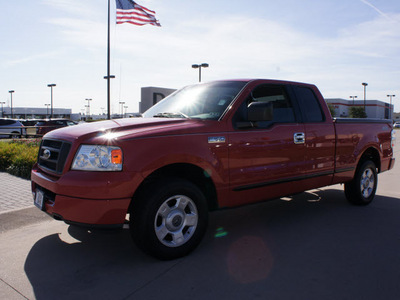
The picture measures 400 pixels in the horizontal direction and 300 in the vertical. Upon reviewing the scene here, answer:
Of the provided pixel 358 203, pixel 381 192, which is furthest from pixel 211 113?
pixel 381 192

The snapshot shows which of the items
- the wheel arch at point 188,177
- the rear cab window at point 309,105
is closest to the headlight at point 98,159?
the wheel arch at point 188,177

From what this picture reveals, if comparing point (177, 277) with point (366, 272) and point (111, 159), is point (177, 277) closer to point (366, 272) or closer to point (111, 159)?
point (111, 159)

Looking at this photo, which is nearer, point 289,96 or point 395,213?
point 289,96

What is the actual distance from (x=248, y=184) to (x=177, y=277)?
1378mm

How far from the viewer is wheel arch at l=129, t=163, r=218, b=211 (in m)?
3.45

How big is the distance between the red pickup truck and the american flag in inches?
464

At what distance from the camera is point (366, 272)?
3.28 meters

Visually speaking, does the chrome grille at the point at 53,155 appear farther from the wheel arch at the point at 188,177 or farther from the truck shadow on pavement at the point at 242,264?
the truck shadow on pavement at the point at 242,264

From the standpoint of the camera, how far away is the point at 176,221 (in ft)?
11.6

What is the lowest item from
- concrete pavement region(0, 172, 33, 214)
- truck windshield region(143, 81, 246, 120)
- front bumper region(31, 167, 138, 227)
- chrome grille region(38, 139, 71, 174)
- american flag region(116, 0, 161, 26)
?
concrete pavement region(0, 172, 33, 214)

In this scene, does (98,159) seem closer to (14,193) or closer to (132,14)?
(14,193)

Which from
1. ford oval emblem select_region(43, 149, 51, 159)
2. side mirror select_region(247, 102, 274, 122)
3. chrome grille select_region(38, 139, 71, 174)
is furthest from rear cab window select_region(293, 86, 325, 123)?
ford oval emblem select_region(43, 149, 51, 159)

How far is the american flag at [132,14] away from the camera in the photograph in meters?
15.5

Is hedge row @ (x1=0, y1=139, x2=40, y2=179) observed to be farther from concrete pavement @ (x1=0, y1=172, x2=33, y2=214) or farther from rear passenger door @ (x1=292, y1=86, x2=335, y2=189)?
rear passenger door @ (x1=292, y1=86, x2=335, y2=189)
